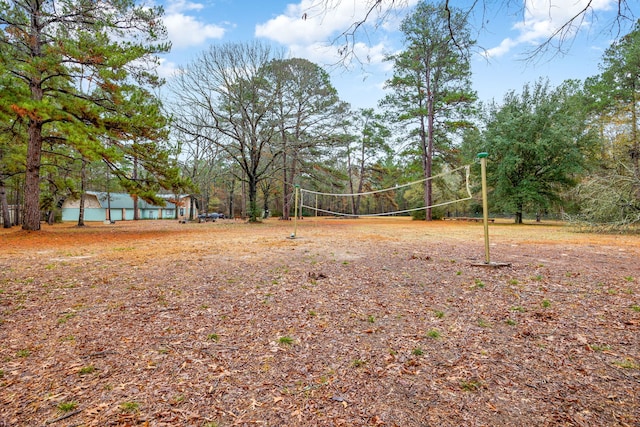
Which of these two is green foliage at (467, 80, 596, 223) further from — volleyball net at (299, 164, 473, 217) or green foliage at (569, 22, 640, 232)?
volleyball net at (299, 164, 473, 217)

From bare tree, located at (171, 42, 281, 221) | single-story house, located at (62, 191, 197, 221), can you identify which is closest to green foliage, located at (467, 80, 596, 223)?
bare tree, located at (171, 42, 281, 221)

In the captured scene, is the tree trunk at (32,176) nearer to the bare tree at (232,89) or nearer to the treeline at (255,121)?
the treeline at (255,121)

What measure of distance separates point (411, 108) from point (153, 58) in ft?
51.5

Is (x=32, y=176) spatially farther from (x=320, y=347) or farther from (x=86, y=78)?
(x=320, y=347)

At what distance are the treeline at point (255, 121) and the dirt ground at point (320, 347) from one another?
596 centimetres

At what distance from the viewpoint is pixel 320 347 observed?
236cm

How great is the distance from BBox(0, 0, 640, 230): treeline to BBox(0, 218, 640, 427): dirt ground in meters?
5.96

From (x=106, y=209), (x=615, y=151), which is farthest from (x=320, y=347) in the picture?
(x=106, y=209)

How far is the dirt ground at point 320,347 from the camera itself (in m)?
1.64

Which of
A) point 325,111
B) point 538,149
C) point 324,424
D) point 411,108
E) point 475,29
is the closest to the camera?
point 324,424

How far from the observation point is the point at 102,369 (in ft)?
6.59

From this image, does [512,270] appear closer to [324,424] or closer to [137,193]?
[324,424]

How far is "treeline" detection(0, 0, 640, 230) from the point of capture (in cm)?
889

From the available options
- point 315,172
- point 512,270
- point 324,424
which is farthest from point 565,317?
point 315,172
